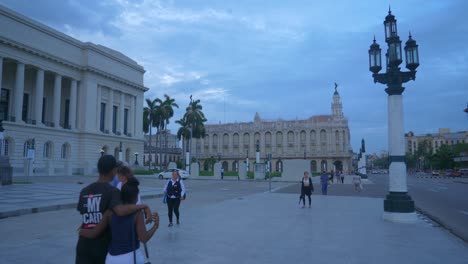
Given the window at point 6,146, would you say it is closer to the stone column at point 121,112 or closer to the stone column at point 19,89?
the stone column at point 19,89

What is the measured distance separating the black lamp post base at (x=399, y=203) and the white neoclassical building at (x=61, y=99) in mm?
39151

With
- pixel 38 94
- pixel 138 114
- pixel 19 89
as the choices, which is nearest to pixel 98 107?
pixel 38 94

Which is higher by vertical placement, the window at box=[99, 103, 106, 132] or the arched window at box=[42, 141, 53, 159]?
the window at box=[99, 103, 106, 132]

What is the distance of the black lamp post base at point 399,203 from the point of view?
1148 centimetres

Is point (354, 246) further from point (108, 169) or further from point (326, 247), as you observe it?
point (108, 169)

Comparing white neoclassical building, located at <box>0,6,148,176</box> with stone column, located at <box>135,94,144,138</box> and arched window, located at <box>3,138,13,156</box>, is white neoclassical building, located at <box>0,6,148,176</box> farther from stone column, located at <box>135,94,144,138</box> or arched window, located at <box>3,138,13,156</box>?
stone column, located at <box>135,94,144,138</box>

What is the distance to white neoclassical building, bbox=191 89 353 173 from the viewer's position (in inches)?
3903

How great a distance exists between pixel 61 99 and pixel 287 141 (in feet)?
212

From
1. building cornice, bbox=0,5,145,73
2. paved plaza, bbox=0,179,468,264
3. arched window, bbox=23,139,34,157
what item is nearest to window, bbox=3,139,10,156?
arched window, bbox=23,139,34,157

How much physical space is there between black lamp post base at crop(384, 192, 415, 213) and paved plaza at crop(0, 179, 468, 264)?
21.0 inches

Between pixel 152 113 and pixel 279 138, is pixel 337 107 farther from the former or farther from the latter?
pixel 152 113

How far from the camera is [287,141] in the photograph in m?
106

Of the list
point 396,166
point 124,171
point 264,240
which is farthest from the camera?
point 396,166

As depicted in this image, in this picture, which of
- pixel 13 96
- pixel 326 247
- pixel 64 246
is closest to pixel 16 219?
pixel 64 246
